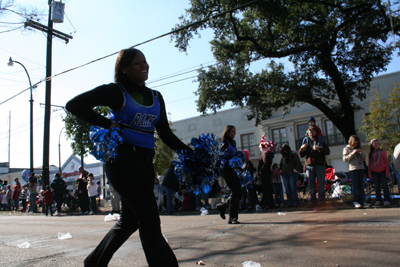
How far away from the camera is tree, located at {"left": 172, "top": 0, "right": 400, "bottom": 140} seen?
561 inches

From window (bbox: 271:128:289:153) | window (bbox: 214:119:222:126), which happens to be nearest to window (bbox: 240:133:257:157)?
window (bbox: 271:128:289:153)

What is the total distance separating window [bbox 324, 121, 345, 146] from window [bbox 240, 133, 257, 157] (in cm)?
723

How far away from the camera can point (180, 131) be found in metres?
40.7

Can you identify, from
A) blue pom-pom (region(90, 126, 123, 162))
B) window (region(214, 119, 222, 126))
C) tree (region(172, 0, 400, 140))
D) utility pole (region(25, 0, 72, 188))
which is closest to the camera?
blue pom-pom (region(90, 126, 123, 162))

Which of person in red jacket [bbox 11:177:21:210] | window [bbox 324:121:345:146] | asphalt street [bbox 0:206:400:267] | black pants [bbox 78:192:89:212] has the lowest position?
asphalt street [bbox 0:206:400:267]

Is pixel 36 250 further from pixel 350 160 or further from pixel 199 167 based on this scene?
pixel 350 160

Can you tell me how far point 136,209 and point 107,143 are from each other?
502 millimetres

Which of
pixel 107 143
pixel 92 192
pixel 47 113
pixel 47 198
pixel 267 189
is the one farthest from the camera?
pixel 47 113

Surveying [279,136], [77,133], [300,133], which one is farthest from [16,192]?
[300,133]

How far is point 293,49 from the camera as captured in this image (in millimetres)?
15227

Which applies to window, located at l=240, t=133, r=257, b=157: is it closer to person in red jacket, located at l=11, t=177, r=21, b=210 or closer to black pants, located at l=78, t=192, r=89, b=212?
person in red jacket, located at l=11, t=177, r=21, b=210

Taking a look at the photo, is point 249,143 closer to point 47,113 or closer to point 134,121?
point 47,113

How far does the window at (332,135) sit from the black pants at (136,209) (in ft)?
102

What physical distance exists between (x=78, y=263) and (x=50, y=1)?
1731cm
